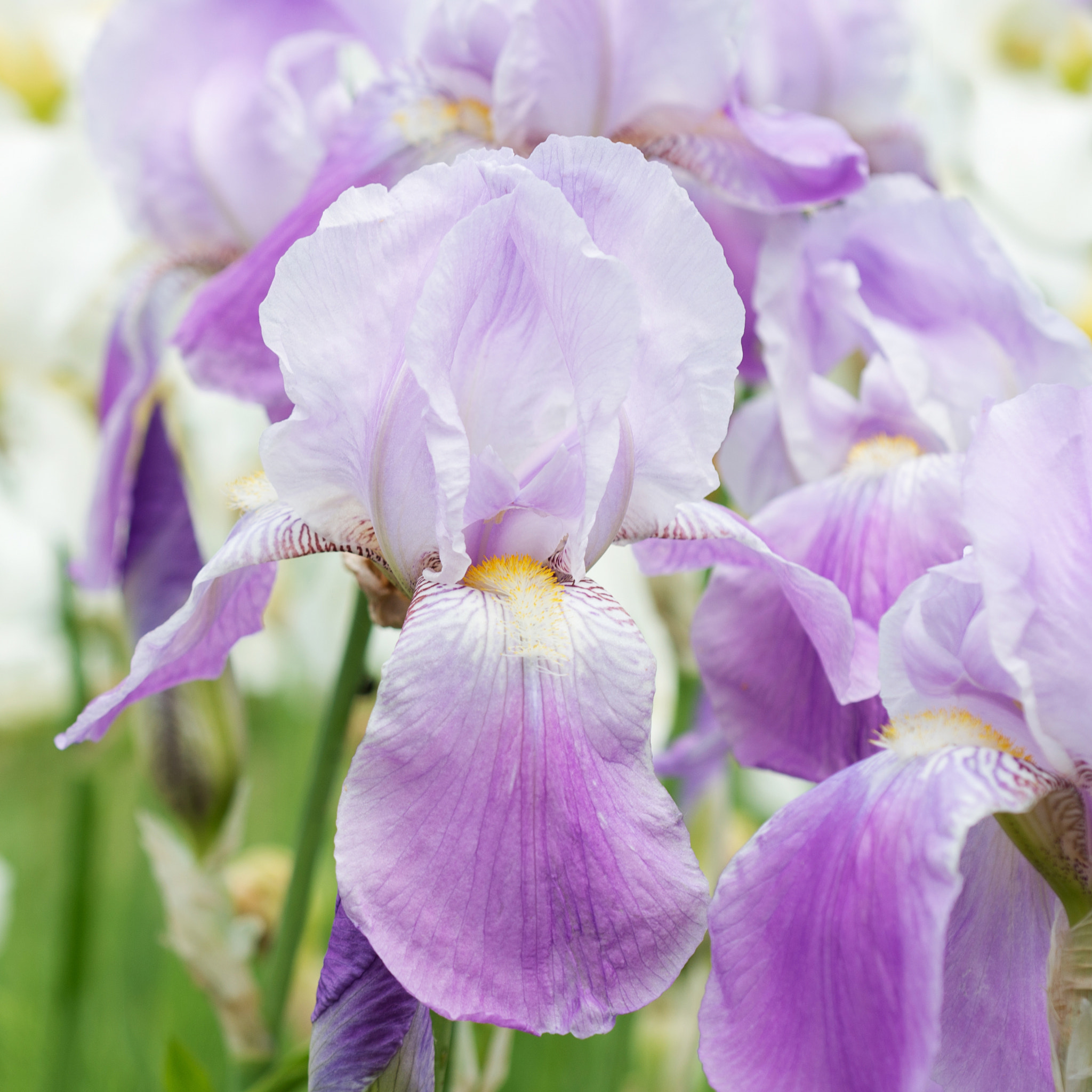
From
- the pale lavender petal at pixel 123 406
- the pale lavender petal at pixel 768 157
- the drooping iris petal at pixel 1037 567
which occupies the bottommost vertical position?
the pale lavender petal at pixel 123 406

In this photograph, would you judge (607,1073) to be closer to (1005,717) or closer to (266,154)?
(1005,717)

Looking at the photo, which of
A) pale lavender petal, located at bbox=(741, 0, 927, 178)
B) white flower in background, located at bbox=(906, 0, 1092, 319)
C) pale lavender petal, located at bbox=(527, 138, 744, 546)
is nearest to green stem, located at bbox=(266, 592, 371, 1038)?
pale lavender petal, located at bbox=(527, 138, 744, 546)

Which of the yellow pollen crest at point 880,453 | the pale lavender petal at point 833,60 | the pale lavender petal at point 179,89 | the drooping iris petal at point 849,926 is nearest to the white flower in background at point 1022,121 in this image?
the pale lavender petal at point 833,60

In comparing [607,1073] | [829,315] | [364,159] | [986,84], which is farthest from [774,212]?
[986,84]

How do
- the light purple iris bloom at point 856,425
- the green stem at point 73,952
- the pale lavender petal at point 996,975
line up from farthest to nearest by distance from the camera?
the green stem at point 73,952, the light purple iris bloom at point 856,425, the pale lavender petal at point 996,975

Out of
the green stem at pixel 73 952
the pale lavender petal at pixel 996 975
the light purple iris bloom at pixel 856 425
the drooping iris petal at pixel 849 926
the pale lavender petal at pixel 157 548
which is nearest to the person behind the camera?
the drooping iris petal at pixel 849 926

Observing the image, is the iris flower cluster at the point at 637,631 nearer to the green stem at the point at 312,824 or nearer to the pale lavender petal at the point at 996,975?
the pale lavender petal at the point at 996,975

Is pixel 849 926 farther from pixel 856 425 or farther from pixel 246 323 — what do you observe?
pixel 246 323
